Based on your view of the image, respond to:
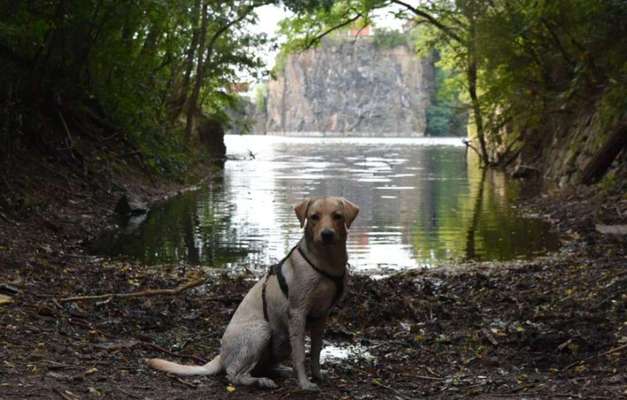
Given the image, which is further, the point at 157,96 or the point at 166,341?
the point at 157,96

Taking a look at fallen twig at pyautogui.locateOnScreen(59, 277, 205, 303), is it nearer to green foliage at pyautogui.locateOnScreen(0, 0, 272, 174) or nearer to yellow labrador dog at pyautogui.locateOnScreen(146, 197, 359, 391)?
yellow labrador dog at pyautogui.locateOnScreen(146, 197, 359, 391)

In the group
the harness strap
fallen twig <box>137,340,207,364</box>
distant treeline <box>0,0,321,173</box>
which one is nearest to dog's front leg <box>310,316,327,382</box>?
the harness strap

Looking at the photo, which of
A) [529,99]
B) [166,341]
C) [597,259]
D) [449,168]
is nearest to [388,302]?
[166,341]

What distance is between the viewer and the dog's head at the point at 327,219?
5980 mm

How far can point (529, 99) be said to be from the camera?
2891cm

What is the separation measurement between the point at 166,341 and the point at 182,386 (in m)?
1.67

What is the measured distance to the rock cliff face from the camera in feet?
558

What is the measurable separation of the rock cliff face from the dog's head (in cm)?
15988

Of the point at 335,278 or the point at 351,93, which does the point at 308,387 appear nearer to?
the point at 335,278

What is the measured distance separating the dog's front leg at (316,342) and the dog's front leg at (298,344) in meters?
0.23

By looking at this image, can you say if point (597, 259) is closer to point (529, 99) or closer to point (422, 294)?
point (422, 294)

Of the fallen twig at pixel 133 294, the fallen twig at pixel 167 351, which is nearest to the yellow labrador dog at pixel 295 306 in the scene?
the fallen twig at pixel 167 351

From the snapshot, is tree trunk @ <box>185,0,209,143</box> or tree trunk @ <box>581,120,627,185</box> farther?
tree trunk @ <box>185,0,209,143</box>

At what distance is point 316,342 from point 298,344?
12.4 inches
